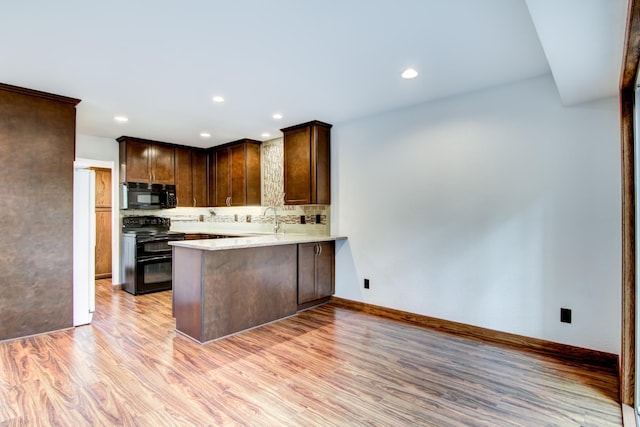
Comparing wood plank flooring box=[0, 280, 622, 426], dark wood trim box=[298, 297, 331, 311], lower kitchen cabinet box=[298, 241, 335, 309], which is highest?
lower kitchen cabinet box=[298, 241, 335, 309]

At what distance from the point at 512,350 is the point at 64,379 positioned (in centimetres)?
351

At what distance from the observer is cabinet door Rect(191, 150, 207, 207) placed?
234 inches

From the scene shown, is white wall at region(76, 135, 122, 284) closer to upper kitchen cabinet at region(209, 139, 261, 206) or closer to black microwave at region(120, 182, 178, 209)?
black microwave at region(120, 182, 178, 209)

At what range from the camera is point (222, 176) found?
19.1 feet

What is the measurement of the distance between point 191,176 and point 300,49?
13.4 feet

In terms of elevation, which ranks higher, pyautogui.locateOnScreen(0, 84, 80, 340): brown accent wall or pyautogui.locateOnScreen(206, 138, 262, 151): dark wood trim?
pyautogui.locateOnScreen(206, 138, 262, 151): dark wood trim

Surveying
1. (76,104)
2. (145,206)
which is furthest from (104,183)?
(76,104)

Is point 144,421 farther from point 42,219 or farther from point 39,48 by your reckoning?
point 39,48

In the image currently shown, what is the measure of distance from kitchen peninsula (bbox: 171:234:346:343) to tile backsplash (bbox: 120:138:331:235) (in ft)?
2.15

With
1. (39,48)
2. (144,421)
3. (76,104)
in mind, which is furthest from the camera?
(76,104)

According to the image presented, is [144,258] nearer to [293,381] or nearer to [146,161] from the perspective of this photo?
[146,161]

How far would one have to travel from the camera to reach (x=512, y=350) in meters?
2.91

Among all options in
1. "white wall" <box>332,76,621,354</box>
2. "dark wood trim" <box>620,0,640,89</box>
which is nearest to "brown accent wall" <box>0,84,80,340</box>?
"white wall" <box>332,76,621,354</box>

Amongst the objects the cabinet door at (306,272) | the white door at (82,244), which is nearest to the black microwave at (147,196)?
the white door at (82,244)
